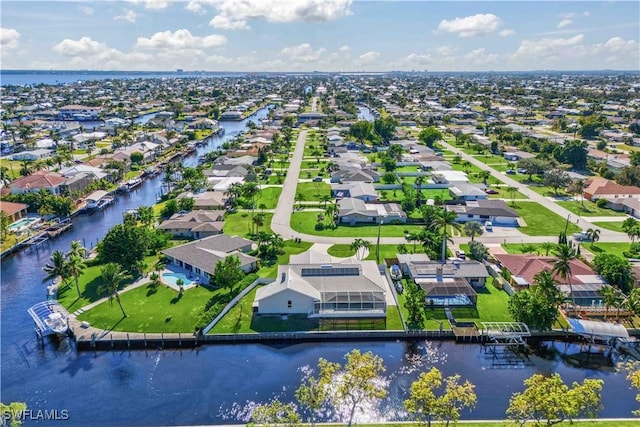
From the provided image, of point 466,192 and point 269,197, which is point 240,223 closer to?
point 269,197

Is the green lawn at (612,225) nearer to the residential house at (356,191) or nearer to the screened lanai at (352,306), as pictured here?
the residential house at (356,191)

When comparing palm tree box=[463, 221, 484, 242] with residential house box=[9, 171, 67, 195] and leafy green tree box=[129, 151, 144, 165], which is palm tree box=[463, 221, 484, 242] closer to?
residential house box=[9, 171, 67, 195]

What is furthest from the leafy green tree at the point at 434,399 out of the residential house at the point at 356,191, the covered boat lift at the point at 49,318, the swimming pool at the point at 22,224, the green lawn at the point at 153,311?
the swimming pool at the point at 22,224

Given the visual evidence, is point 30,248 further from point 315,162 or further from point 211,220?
point 315,162

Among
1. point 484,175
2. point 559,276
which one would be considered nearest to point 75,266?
point 559,276

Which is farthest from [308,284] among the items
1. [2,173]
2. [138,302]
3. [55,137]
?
[55,137]

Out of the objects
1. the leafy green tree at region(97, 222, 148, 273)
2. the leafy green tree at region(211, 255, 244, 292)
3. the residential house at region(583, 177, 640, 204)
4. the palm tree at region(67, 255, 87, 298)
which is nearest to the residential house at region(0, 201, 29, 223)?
the leafy green tree at region(97, 222, 148, 273)
